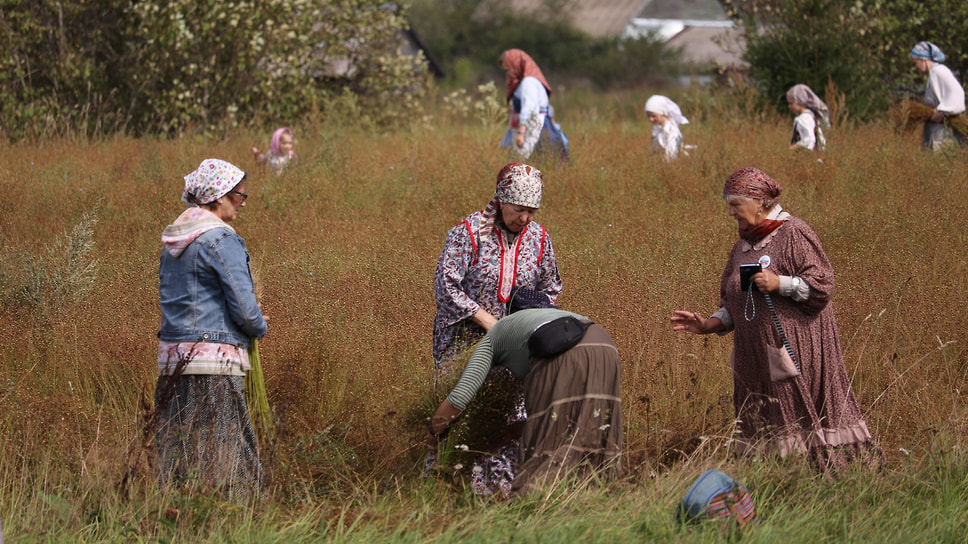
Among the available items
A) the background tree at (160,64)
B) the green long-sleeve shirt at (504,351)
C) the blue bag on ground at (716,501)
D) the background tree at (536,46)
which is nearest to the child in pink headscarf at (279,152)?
the background tree at (160,64)

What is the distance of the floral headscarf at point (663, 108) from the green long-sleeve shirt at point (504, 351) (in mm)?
6329

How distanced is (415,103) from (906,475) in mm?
12358

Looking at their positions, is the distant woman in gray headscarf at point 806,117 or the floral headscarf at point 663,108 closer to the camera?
the distant woman in gray headscarf at point 806,117

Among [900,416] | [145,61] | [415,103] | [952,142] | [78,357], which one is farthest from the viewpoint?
[415,103]

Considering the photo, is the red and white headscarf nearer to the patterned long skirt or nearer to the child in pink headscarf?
the patterned long skirt

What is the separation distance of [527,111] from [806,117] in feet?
9.03

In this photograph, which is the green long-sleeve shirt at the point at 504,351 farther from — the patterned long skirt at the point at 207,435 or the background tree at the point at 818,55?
the background tree at the point at 818,55

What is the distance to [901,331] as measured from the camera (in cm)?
600

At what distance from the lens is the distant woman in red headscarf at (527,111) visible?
9906 millimetres

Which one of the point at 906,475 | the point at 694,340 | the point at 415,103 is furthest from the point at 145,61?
the point at 906,475

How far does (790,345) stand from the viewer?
434 centimetres

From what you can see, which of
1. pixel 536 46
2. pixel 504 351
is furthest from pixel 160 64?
pixel 536 46

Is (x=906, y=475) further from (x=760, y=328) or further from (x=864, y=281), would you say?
(x=864, y=281)

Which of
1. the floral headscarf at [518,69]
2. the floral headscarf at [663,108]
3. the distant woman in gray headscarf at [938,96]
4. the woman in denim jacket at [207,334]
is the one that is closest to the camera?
the woman in denim jacket at [207,334]
